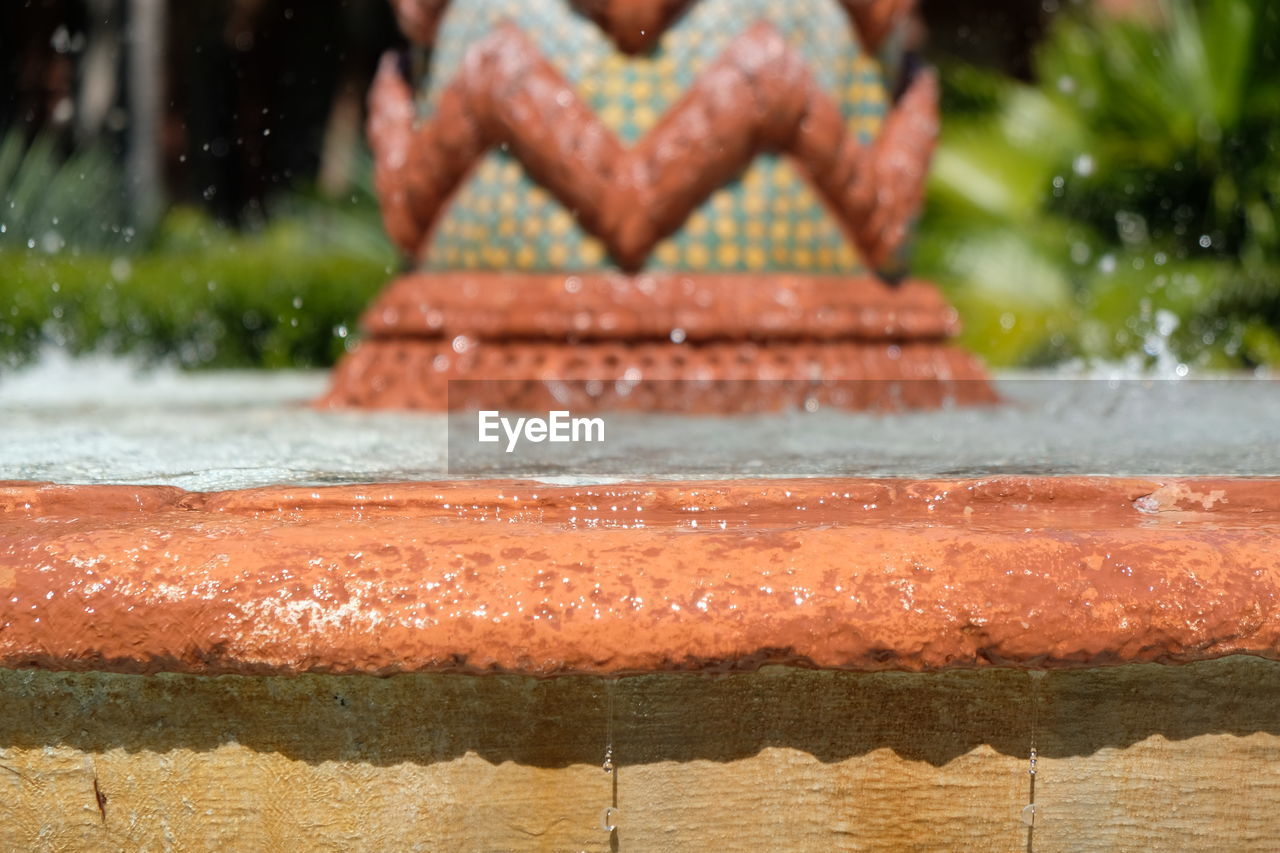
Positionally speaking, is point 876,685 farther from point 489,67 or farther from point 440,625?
point 489,67

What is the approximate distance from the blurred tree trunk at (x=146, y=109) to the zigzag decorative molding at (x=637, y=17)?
552cm

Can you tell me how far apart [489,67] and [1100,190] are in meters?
4.14

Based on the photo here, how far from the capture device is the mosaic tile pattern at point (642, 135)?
2.50 metres

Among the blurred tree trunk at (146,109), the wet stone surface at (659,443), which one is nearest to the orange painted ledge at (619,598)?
the wet stone surface at (659,443)

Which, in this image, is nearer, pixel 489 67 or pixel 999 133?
pixel 489 67

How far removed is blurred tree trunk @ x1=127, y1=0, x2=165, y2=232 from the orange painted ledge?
7.12 meters

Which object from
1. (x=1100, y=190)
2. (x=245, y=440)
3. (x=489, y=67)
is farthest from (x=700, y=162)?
(x=1100, y=190)

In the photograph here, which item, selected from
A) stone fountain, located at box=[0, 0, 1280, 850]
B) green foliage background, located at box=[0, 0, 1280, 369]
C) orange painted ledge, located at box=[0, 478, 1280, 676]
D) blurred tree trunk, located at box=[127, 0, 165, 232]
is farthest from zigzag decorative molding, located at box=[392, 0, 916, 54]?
blurred tree trunk, located at box=[127, 0, 165, 232]

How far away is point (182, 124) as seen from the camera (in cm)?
1038

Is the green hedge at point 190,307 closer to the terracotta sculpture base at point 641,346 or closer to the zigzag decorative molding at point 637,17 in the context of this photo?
the zigzag decorative molding at point 637,17

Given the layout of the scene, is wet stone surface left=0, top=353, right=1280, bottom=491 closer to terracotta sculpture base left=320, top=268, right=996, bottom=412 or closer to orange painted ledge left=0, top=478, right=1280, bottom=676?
terracotta sculpture base left=320, top=268, right=996, bottom=412

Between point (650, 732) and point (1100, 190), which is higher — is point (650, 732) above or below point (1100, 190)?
below

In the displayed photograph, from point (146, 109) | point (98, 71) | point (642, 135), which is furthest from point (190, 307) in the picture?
point (98, 71)

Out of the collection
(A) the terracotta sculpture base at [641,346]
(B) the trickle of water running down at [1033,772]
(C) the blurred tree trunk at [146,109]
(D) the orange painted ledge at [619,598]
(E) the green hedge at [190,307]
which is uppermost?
(C) the blurred tree trunk at [146,109]
